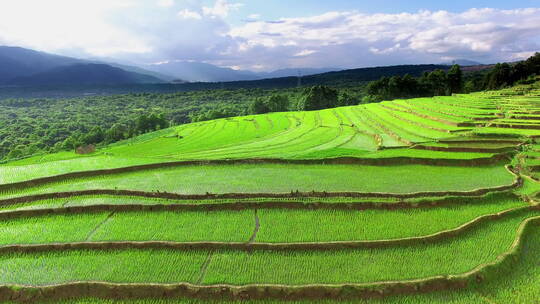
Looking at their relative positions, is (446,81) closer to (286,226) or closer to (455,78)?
(455,78)

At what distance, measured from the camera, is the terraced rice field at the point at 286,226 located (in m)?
9.98

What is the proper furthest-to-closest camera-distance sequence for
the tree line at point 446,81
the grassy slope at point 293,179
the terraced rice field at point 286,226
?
the tree line at point 446,81, the grassy slope at point 293,179, the terraced rice field at point 286,226

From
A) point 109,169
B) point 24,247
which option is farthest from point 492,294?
point 109,169

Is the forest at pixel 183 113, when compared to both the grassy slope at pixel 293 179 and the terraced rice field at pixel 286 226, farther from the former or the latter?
the grassy slope at pixel 293 179

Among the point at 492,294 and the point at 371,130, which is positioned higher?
the point at 371,130

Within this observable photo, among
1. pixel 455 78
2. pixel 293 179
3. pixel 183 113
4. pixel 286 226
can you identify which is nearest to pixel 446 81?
pixel 455 78

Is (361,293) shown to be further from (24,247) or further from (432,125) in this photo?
(432,125)

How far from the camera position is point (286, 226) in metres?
13.8

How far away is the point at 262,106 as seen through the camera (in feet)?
262

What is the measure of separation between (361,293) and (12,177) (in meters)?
25.5

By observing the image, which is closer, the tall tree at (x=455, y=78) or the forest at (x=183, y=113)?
the forest at (x=183, y=113)

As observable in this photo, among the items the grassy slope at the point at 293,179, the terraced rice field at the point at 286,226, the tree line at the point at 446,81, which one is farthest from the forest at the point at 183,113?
the grassy slope at the point at 293,179

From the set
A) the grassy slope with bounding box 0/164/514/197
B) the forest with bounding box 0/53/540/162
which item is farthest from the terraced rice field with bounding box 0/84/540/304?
the forest with bounding box 0/53/540/162

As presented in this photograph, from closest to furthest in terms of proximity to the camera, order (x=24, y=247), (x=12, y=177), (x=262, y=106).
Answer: (x=24, y=247)
(x=12, y=177)
(x=262, y=106)
